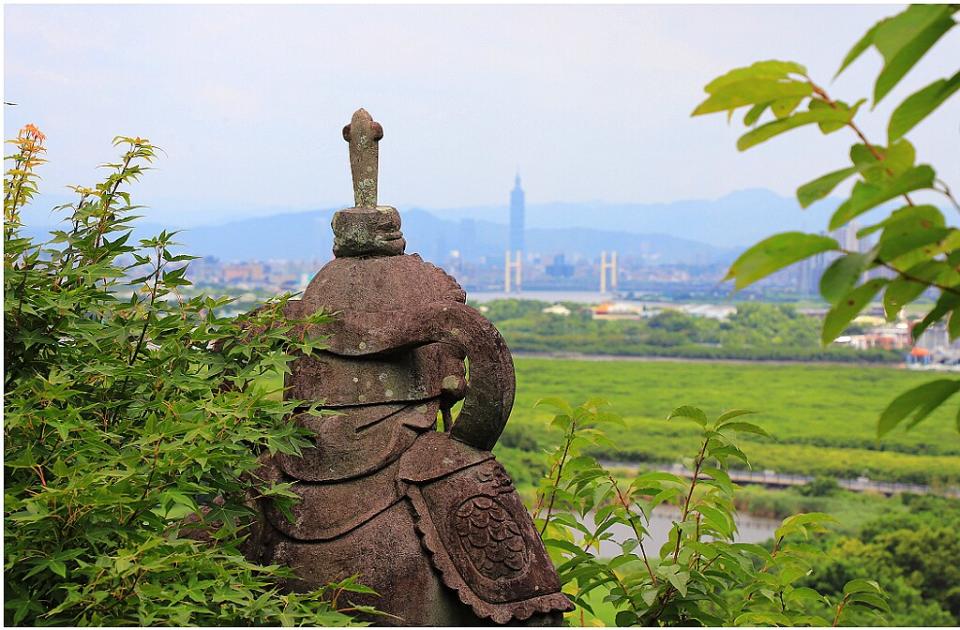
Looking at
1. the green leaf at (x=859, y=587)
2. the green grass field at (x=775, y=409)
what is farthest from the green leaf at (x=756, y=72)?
the green grass field at (x=775, y=409)

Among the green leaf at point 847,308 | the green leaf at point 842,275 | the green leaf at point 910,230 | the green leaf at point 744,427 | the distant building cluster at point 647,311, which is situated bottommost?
the distant building cluster at point 647,311

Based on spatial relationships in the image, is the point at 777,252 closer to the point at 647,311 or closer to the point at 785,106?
the point at 785,106

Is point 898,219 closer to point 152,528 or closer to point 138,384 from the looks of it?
point 152,528

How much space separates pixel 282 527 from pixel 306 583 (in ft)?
0.58

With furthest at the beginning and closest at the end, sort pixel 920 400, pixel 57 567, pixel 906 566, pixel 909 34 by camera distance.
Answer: pixel 906 566
pixel 57 567
pixel 920 400
pixel 909 34

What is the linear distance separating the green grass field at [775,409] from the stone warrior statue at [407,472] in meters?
19.3

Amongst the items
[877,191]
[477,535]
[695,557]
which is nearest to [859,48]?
[877,191]

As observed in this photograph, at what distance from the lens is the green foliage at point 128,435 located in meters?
2.53

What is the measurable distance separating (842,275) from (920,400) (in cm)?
22

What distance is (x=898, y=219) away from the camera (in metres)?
1.33

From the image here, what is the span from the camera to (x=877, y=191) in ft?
4.29

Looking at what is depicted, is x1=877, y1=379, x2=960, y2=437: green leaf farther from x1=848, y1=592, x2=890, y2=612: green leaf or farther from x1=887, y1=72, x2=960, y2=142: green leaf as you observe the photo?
x1=848, y1=592, x2=890, y2=612: green leaf

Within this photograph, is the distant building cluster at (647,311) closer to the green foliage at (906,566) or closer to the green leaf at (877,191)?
the green foliage at (906,566)

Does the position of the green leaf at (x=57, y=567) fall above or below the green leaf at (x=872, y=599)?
above
